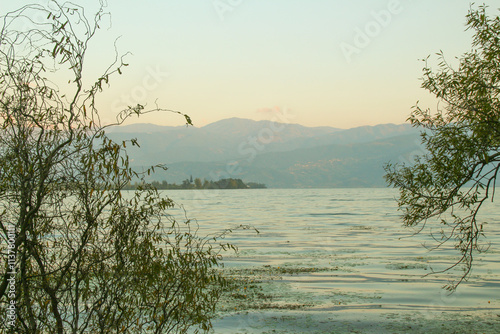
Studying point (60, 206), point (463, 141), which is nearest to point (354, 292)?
point (463, 141)

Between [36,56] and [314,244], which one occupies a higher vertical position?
[36,56]

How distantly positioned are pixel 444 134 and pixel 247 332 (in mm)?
7158

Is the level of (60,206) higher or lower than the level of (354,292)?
Result: higher

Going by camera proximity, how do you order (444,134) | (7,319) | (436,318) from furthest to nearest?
(436,318), (444,134), (7,319)

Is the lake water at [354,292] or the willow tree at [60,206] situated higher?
the willow tree at [60,206]

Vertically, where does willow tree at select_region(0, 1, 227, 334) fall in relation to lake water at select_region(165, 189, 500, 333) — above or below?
above

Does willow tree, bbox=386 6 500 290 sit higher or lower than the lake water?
higher

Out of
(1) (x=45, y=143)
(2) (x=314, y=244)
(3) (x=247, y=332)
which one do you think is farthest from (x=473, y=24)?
(2) (x=314, y=244)

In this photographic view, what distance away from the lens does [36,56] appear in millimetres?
8453

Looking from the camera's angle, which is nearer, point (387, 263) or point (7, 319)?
point (7, 319)

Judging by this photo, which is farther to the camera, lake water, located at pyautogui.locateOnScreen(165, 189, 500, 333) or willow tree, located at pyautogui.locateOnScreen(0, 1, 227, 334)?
lake water, located at pyautogui.locateOnScreen(165, 189, 500, 333)

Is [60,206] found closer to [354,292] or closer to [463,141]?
[463,141]

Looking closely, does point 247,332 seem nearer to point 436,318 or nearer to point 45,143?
point 436,318

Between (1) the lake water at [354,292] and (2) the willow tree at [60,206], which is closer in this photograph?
(2) the willow tree at [60,206]
